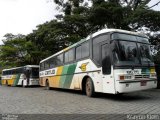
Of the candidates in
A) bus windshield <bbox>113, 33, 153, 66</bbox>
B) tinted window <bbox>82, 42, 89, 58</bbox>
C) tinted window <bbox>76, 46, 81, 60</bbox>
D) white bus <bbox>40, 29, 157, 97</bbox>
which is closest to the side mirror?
white bus <bbox>40, 29, 157, 97</bbox>

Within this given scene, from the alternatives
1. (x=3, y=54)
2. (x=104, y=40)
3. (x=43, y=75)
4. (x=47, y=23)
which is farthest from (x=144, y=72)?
(x=3, y=54)

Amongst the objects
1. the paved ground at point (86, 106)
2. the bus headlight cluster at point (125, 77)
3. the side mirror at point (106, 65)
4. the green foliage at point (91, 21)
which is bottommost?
the paved ground at point (86, 106)

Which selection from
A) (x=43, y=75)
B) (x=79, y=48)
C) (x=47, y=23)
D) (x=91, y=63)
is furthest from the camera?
(x=47, y=23)

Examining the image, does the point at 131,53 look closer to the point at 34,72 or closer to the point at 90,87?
the point at 90,87

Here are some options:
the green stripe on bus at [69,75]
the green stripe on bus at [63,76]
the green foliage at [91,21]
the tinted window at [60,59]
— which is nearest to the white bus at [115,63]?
the green stripe on bus at [69,75]

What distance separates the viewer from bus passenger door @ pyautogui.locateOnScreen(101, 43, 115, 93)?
10.6 meters

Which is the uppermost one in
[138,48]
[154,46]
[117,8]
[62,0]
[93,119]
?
[62,0]

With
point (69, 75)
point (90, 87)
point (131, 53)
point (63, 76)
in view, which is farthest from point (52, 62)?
point (131, 53)

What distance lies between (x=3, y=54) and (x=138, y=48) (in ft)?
107

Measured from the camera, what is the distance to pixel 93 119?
6.72 meters

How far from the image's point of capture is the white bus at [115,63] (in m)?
10.3

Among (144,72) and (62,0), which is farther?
(62,0)

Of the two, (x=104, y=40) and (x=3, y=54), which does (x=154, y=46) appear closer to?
(x=104, y=40)

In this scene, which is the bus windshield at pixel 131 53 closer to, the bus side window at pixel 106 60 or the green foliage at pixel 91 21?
the bus side window at pixel 106 60
